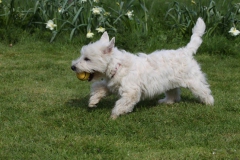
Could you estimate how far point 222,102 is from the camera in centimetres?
649

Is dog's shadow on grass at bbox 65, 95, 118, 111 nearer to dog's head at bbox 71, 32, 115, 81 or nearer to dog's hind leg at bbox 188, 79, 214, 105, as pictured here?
dog's head at bbox 71, 32, 115, 81

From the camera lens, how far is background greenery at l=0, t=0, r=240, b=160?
4.78m

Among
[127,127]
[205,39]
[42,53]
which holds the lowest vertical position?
[42,53]

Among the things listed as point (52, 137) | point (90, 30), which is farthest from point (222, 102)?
point (90, 30)

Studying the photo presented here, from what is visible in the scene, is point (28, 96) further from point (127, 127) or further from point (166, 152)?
point (166, 152)

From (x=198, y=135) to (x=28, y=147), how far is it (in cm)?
187

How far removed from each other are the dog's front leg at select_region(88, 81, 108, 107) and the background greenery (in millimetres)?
136

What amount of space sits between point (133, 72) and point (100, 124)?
0.86 metres

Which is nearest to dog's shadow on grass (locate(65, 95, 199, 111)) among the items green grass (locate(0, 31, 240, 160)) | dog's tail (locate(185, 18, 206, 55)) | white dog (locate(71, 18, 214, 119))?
green grass (locate(0, 31, 240, 160))

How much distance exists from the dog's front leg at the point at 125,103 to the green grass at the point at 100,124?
112 mm

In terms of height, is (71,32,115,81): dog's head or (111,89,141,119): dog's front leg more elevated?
(71,32,115,81): dog's head

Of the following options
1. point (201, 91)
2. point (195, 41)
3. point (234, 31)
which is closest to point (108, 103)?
point (201, 91)

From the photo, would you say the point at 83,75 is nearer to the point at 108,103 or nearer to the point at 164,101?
the point at 108,103

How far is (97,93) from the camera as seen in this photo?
5.93 metres
